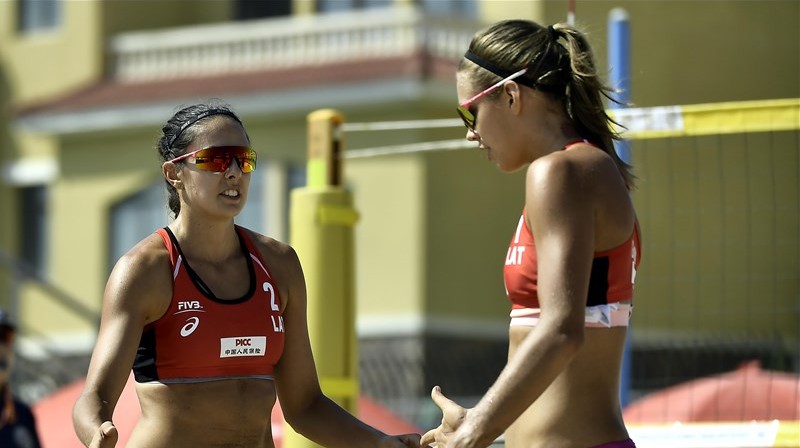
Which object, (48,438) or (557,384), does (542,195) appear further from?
(48,438)

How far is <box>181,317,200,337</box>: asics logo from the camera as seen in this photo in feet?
16.6

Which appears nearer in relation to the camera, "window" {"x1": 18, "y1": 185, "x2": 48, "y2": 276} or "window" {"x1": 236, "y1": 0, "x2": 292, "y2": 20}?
"window" {"x1": 236, "y1": 0, "x2": 292, "y2": 20}

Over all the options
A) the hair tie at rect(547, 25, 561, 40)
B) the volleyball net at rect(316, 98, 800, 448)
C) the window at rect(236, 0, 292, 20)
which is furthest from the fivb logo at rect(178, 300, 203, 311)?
the window at rect(236, 0, 292, 20)

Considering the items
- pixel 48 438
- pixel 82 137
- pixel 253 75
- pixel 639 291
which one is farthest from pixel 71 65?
pixel 48 438

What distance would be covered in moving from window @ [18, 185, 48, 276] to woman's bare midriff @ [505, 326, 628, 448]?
846 inches

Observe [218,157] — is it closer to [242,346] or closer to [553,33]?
[242,346]

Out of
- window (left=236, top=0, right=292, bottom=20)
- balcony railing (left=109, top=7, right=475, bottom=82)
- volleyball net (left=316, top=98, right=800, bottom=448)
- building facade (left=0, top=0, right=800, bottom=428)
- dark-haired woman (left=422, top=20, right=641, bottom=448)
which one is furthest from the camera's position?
window (left=236, top=0, right=292, bottom=20)

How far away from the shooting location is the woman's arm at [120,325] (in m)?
4.95

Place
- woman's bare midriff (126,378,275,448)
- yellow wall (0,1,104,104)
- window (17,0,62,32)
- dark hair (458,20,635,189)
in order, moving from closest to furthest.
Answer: dark hair (458,20,635,189)
woman's bare midriff (126,378,275,448)
yellow wall (0,1,104,104)
window (17,0,62,32)

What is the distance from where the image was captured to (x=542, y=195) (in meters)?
4.15

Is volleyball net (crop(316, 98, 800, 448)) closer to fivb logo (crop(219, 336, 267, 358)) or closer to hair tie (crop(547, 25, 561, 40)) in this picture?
fivb logo (crop(219, 336, 267, 358))

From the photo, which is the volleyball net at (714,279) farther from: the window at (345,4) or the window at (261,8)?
the window at (261,8)

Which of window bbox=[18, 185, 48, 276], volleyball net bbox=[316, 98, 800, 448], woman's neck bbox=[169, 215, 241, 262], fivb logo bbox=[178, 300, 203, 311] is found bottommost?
window bbox=[18, 185, 48, 276]

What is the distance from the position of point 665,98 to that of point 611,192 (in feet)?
61.1
